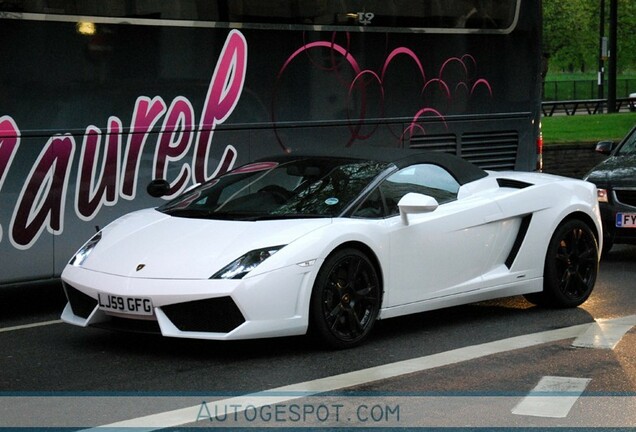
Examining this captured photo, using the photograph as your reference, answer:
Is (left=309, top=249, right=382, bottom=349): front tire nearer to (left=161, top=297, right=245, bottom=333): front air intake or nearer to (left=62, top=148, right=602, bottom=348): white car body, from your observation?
(left=62, top=148, right=602, bottom=348): white car body

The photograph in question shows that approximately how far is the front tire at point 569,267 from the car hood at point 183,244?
223 centimetres

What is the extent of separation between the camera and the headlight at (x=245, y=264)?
300 inches

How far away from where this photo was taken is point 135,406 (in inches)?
259

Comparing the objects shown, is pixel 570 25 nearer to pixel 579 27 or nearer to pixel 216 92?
pixel 579 27

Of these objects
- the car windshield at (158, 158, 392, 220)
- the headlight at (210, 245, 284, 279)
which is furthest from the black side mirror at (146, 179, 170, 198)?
the headlight at (210, 245, 284, 279)

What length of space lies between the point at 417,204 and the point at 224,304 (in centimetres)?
152

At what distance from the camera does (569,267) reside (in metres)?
9.76

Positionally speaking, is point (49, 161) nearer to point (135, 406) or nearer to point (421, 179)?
point (421, 179)

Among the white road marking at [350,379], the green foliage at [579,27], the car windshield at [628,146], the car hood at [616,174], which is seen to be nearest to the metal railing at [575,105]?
the green foliage at [579,27]

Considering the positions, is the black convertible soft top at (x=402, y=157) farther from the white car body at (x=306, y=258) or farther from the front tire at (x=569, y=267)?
the front tire at (x=569, y=267)

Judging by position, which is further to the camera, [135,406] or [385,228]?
[385,228]

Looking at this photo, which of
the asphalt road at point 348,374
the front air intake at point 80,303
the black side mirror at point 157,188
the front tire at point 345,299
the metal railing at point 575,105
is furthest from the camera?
the metal railing at point 575,105

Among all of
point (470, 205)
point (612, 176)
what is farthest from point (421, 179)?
point (612, 176)

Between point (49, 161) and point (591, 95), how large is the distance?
6194 centimetres
